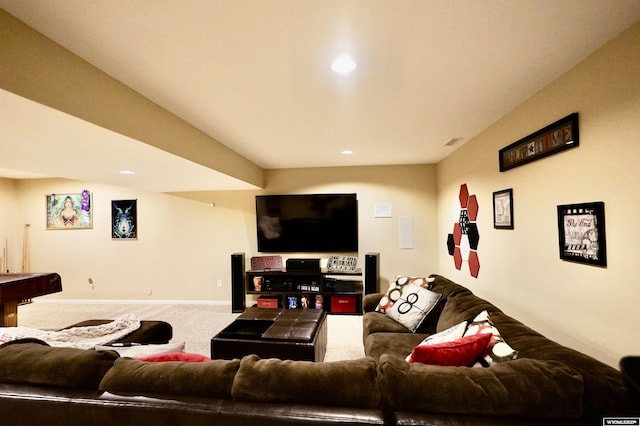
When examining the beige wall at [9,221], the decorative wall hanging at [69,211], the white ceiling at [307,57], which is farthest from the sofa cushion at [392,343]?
the beige wall at [9,221]

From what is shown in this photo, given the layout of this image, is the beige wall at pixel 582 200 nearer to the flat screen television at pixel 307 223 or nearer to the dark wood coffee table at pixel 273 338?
the dark wood coffee table at pixel 273 338

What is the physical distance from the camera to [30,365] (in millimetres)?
1122

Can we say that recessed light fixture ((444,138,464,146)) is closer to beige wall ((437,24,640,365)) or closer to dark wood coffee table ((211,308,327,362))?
beige wall ((437,24,640,365))

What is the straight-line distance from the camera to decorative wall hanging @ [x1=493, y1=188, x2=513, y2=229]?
2492mm

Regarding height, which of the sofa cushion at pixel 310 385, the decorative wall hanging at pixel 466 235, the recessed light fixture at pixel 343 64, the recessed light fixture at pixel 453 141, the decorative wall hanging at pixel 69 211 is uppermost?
the recessed light fixture at pixel 343 64

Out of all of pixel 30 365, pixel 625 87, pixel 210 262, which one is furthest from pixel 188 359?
pixel 210 262

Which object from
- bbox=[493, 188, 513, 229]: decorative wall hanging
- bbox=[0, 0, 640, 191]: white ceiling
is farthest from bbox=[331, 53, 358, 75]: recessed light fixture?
bbox=[493, 188, 513, 229]: decorative wall hanging

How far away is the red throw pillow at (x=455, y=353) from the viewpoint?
4.30 ft

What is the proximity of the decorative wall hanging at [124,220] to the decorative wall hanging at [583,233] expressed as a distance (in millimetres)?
5917

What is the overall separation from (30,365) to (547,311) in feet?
9.66

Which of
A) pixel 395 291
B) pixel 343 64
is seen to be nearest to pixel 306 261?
pixel 395 291

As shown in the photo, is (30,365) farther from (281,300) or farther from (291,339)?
(281,300)

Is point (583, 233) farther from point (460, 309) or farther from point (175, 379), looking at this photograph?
point (175, 379)

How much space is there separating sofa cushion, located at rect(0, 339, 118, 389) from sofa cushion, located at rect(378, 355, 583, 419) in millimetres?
1129
